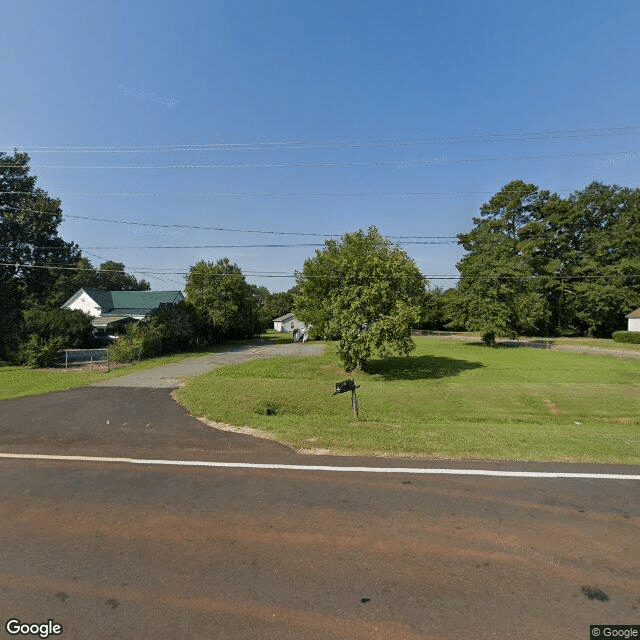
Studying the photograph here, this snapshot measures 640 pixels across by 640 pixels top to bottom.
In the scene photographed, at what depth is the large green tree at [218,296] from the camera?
34.9 metres

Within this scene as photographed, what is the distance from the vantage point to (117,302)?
43.8 metres

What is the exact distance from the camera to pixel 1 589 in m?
2.97

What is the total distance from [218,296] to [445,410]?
2977 centimetres

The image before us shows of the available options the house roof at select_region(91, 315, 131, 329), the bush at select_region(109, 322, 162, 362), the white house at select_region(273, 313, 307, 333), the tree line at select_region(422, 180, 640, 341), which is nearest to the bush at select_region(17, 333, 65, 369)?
the bush at select_region(109, 322, 162, 362)

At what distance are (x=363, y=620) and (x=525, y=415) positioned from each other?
8353mm

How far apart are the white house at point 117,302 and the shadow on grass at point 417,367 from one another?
25.2 metres

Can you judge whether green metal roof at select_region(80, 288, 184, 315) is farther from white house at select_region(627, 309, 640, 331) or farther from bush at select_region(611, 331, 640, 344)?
white house at select_region(627, 309, 640, 331)

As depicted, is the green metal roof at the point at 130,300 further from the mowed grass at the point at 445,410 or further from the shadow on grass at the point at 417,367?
the shadow on grass at the point at 417,367

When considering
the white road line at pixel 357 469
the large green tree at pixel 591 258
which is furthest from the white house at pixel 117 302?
the large green tree at pixel 591 258

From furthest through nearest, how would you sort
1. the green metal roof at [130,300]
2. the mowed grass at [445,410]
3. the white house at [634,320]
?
the green metal roof at [130,300] < the white house at [634,320] < the mowed grass at [445,410]

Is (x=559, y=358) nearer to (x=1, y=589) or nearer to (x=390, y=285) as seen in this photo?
(x=390, y=285)

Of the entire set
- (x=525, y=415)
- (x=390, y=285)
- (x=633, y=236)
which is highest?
(x=633, y=236)

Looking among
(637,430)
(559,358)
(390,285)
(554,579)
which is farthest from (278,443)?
(559,358)

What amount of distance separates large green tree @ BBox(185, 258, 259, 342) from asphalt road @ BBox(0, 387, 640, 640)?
29.7 metres
